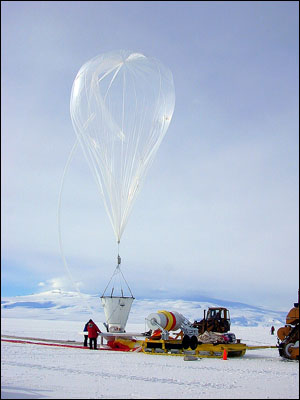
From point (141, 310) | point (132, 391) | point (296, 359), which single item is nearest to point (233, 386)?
point (132, 391)

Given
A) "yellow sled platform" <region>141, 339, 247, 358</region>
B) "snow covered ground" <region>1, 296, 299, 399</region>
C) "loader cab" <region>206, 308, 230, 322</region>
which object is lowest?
"yellow sled platform" <region>141, 339, 247, 358</region>

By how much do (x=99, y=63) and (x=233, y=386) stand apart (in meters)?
14.5

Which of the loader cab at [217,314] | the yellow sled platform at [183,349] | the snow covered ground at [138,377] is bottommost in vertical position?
the yellow sled platform at [183,349]

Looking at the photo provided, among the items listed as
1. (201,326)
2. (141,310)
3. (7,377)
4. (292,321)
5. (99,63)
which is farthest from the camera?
(141,310)

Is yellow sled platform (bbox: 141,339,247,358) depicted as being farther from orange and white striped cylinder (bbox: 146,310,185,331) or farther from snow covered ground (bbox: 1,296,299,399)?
snow covered ground (bbox: 1,296,299,399)

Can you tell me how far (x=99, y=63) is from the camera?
64.6ft

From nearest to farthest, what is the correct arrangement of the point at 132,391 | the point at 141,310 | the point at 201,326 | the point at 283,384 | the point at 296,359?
1. the point at 132,391
2. the point at 283,384
3. the point at 296,359
4. the point at 201,326
5. the point at 141,310

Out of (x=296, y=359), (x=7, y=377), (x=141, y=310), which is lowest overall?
(x=141, y=310)

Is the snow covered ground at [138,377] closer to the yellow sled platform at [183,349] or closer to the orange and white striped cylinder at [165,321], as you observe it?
the yellow sled platform at [183,349]

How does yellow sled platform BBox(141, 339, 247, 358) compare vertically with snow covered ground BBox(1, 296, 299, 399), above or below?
below

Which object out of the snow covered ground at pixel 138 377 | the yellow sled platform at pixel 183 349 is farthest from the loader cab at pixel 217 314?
the snow covered ground at pixel 138 377

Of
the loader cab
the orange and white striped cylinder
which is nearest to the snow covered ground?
the orange and white striped cylinder

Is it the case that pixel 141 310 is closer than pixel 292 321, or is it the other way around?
pixel 292 321

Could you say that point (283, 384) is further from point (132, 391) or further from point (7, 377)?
point (7, 377)
